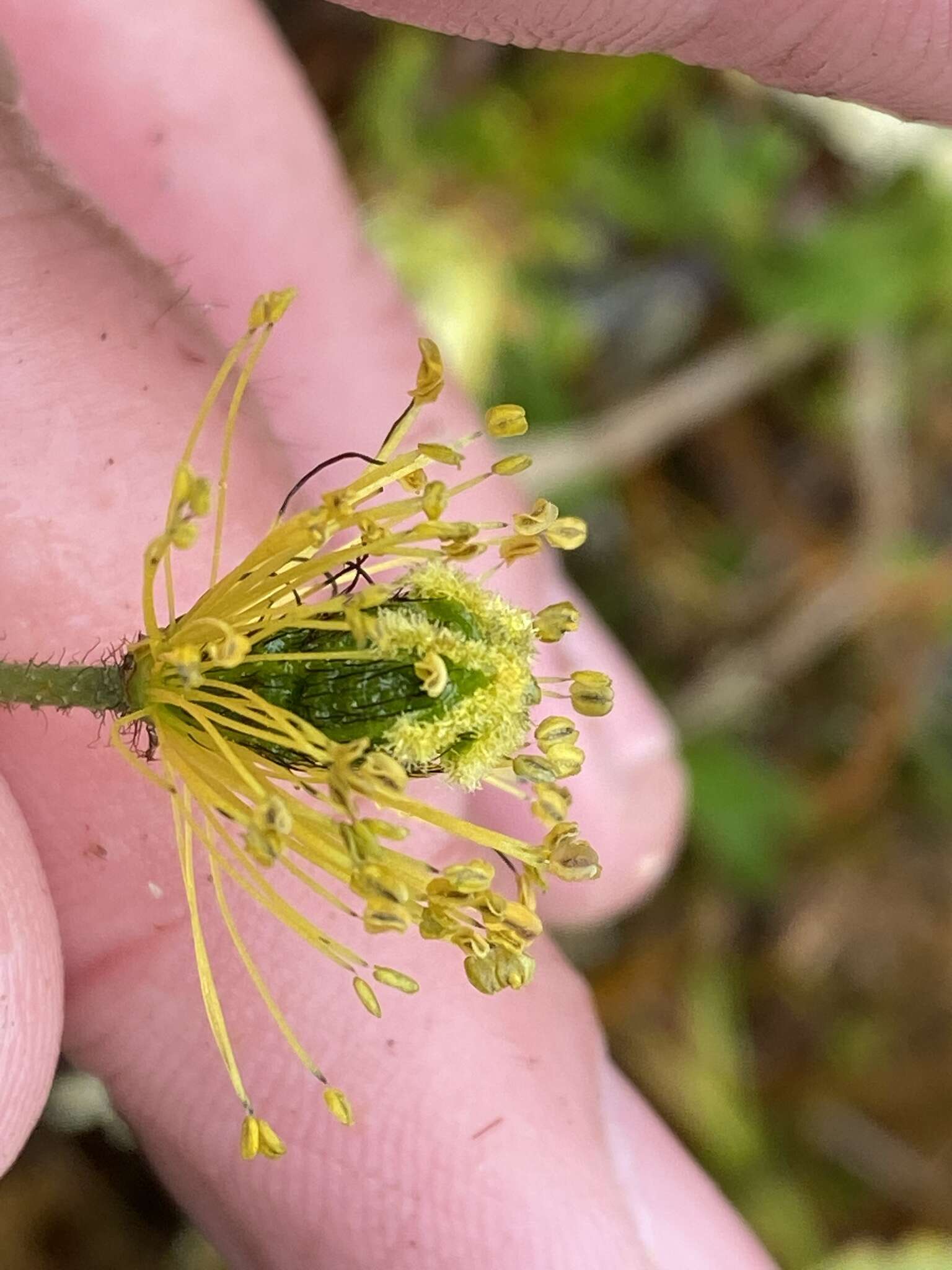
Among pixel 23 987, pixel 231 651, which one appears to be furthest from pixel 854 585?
pixel 23 987

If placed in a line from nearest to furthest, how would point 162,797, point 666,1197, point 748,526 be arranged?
1. point 162,797
2. point 666,1197
3. point 748,526

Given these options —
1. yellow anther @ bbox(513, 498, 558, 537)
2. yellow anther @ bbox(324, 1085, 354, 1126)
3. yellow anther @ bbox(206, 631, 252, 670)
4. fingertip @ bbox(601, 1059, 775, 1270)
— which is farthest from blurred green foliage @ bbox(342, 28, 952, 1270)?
yellow anther @ bbox(324, 1085, 354, 1126)

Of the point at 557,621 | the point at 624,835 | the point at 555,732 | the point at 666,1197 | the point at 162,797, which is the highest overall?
the point at 557,621

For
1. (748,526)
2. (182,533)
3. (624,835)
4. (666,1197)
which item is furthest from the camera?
(748,526)

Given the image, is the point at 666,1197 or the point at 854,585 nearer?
the point at 666,1197

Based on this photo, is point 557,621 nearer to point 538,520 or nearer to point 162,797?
point 538,520

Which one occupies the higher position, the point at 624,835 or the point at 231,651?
the point at 231,651

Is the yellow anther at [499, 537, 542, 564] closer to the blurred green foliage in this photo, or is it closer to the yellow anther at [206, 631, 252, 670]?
the yellow anther at [206, 631, 252, 670]

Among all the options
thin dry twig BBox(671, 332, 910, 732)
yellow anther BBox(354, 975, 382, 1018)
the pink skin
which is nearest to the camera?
yellow anther BBox(354, 975, 382, 1018)

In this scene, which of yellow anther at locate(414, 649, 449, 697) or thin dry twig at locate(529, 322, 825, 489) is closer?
yellow anther at locate(414, 649, 449, 697)
